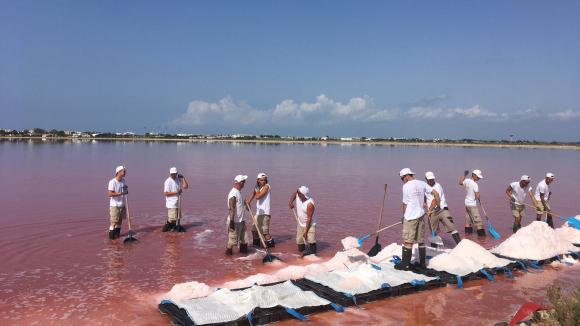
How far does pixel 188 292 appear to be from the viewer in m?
6.47

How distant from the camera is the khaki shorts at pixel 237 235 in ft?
29.3

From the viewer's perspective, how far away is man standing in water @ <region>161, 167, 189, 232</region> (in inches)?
427

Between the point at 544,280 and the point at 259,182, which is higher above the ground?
the point at 259,182

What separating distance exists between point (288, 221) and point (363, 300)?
6.48 metres

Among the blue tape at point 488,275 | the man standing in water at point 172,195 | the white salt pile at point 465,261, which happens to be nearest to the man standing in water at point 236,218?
the man standing in water at point 172,195

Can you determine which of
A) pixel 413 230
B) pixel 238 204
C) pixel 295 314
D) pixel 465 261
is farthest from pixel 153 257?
pixel 465 261

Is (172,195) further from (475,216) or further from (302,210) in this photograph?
(475,216)

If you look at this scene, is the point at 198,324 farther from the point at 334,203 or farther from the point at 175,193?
the point at 334,203

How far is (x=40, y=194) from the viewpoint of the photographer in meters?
16.7

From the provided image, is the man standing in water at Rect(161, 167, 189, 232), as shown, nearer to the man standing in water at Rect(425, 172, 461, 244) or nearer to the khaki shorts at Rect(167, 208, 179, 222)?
the khaki shorts at Rect(167, 208, 179, 222)

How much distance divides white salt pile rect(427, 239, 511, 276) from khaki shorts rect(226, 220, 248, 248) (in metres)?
3.57

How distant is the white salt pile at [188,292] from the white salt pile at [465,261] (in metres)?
3.99

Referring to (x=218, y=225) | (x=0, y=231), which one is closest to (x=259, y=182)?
(x=218, y=225)

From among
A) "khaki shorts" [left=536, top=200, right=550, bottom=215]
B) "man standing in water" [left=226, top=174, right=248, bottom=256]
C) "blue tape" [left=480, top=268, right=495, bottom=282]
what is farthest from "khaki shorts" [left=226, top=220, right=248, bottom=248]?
"khaki shorts" [left=536, top=200, right=550, bottom=215]
